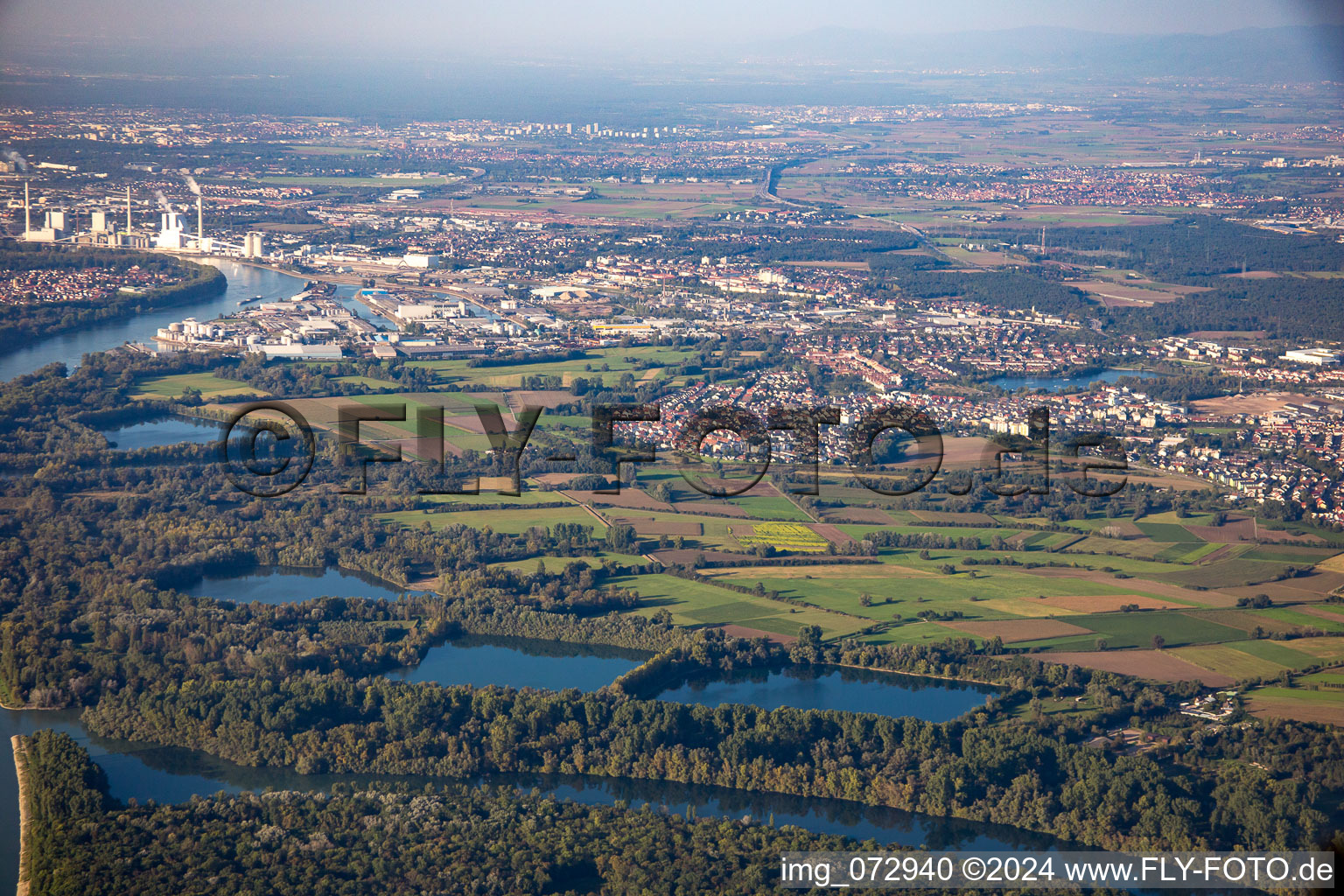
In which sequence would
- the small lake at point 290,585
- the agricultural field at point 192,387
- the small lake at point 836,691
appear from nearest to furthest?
the small lake at point 836,691, the small lake at point 290,585, the agricultural field at point 192,387

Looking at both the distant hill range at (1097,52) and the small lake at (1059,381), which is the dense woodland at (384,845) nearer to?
the small lake at (1059,381)

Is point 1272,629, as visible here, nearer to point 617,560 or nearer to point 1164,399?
point 617,560

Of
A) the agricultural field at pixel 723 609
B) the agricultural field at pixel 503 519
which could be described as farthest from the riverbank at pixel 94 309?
the agricultural field at pixel 723 609

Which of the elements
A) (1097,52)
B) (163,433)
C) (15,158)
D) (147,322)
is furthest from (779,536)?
(1097,52)

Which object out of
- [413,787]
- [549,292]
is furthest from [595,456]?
[549,292]

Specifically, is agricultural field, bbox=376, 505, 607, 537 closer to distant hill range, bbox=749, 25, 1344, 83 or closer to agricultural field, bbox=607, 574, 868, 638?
agricultural field, bbox=607, 574, 868, 638

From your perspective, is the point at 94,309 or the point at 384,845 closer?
the point at 384,845

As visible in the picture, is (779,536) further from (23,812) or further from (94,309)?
(94,309)
